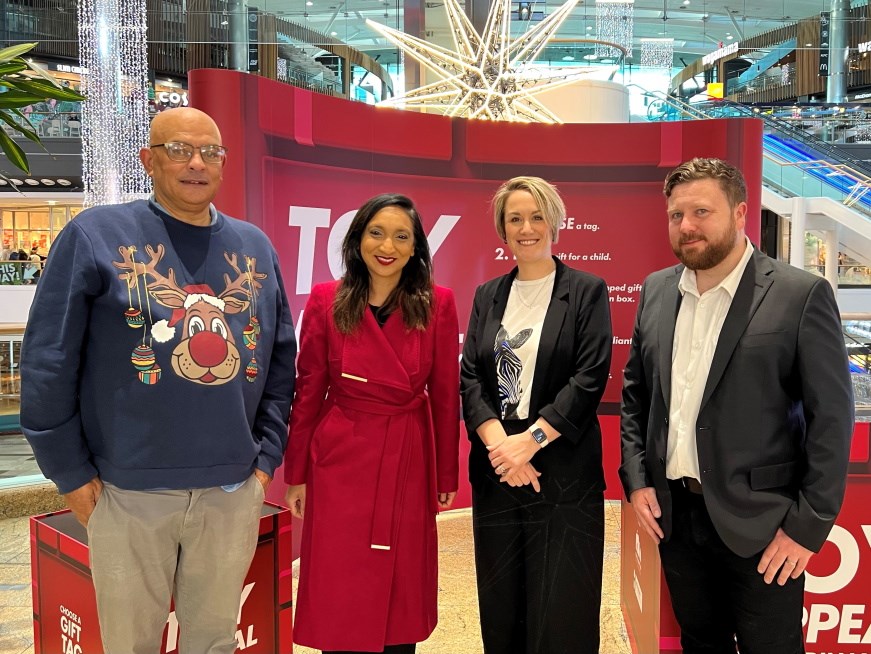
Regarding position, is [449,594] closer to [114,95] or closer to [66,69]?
[114,95]

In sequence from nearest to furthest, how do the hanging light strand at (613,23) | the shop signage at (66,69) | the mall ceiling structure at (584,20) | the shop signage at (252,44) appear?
the mall ceiling structure at (584,20)
the shop signage at (252,44)
the hanging light strand at (613,23)
the shop signage at (66,69)

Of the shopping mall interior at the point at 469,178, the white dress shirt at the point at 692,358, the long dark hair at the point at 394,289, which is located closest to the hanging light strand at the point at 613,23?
the shopping mall interior at the point at 469,178

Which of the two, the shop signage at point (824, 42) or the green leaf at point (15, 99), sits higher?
the shop signage at point (824, 42)

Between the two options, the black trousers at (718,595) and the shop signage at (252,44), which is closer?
the black trousers at (718,595)

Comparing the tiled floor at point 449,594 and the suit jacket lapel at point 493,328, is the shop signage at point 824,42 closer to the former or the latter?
the tiled floor at point 449,594

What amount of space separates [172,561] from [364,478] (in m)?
0.57

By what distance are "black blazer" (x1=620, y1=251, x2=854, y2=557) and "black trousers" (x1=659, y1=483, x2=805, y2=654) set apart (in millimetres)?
86

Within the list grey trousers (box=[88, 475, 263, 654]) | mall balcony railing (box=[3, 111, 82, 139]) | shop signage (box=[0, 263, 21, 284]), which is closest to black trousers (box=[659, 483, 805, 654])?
grey trousers (box=[88, 475, 263, 654])

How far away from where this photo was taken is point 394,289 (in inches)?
85.9

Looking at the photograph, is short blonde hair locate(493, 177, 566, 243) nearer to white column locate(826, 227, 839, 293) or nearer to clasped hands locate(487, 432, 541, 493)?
clasped hands locate(487, 432, 541, 493)

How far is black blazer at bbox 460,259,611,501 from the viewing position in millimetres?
2131

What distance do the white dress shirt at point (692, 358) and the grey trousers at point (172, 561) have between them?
1.19 metres

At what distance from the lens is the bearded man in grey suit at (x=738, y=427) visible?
1737mm

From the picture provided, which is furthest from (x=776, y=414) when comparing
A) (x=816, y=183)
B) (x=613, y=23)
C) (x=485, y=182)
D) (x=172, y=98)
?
(x=172, y=98)
